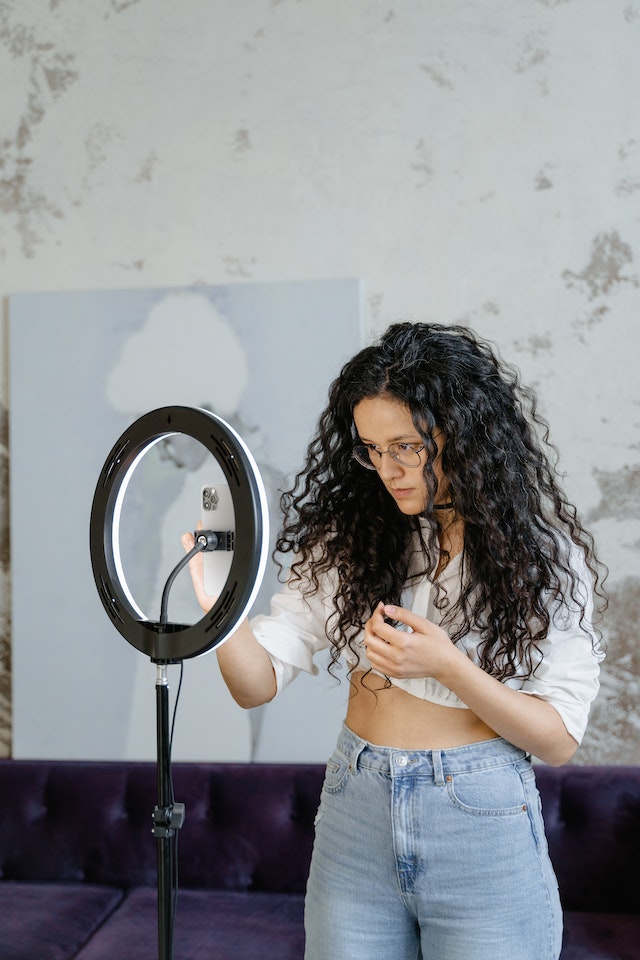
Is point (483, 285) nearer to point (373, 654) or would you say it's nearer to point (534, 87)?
point (534, 87)

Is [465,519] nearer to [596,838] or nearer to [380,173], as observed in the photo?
[596,838]

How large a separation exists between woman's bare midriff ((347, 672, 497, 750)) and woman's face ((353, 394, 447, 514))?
258 millimetres

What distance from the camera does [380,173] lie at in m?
2.42

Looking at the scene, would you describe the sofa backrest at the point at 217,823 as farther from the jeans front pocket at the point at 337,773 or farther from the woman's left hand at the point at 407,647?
the woman's left hand at the point at 407,647

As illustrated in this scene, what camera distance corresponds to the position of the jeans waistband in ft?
3.92

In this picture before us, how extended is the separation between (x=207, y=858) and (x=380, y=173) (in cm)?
178

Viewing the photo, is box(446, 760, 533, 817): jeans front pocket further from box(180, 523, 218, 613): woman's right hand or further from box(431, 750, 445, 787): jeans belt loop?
box(180, 523, 218, 613): woman's right hand

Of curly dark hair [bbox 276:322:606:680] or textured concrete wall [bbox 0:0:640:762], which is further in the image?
textured concrete wall [bbox 0:0:640:762]

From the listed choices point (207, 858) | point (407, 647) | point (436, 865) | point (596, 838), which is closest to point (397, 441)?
point (407, 647)

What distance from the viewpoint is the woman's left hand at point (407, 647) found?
43.7 inches

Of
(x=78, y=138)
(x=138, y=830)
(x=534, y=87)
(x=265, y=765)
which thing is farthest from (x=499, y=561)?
(x=78, y=138)

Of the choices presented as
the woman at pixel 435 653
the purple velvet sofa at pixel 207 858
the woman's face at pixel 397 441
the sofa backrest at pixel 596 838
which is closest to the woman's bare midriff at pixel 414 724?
the woman at pixel 435 653

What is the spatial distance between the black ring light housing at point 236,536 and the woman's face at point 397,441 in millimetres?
298

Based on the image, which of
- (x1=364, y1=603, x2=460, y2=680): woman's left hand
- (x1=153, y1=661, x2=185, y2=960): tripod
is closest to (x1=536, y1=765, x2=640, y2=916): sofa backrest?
(x1=364, y1=603, x2=460, y2=680): woman's left hand
